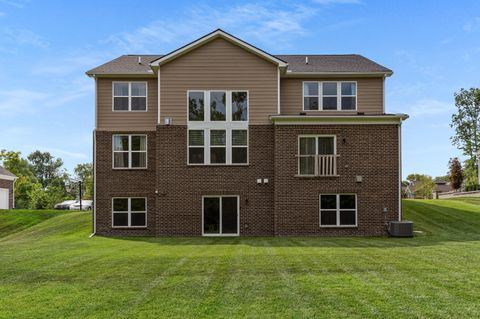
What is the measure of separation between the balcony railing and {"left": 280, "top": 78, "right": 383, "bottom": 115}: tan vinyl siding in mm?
2844

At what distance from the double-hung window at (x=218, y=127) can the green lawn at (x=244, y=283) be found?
849 cm

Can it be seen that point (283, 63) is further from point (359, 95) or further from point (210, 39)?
point (359, 95)

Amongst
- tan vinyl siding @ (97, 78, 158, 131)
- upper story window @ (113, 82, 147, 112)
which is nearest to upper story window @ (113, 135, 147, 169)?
tan vinyl siding @ (97, 78, 158, 131)

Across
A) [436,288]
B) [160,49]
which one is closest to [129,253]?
[436,288]

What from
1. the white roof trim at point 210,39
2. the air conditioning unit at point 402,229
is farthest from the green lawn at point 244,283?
the white roof trim at point 210,39

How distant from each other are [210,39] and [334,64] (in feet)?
21.7

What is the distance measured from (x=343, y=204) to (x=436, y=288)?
13812 mm

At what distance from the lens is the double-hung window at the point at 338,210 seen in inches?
880

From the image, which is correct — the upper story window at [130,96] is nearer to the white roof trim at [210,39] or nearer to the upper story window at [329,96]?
the white roof trim at [210,39]

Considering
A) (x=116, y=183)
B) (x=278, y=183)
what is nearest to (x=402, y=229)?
(x=278, y=183)

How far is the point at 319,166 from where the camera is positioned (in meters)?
22.3

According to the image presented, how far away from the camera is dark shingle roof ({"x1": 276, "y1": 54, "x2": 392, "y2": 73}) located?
2427 cm

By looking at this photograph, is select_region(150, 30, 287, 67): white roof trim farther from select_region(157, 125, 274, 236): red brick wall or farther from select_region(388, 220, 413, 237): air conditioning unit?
select_region(388, 220, 413, 237): air conditioning unit

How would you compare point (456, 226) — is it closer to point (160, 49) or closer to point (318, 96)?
point (318, 96)
